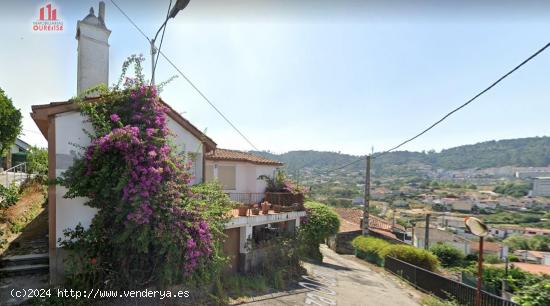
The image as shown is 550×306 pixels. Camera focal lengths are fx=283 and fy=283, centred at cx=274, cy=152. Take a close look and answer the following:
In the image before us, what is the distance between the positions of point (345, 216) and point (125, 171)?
30.8 meters

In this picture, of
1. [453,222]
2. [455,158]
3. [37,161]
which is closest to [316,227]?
[37,161]

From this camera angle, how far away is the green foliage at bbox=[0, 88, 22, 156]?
13.3m

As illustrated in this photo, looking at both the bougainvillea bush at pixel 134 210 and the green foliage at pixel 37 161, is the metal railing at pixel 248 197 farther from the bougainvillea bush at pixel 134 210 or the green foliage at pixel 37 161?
the green foliage at pixel 37 161

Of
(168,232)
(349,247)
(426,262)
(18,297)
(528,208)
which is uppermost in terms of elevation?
(168,232)

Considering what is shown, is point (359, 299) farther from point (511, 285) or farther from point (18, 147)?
point (18, 147)

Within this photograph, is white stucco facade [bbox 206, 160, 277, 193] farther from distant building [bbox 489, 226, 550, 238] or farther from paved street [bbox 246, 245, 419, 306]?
distant building [bbox 489, 226, 550, 238]

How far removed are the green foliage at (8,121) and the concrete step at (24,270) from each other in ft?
28.7

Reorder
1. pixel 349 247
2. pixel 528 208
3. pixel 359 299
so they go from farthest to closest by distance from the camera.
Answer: pixel 528 208, pixel 349 247, pixel 359 299

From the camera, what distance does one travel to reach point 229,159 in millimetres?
15039

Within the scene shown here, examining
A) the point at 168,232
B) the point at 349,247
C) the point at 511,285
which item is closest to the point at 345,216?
the point at 349,247

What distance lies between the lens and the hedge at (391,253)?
1789 cm

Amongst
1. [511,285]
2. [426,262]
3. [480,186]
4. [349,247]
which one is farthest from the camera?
[480,186]

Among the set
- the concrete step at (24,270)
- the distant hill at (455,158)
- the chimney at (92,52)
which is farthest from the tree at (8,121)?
the distant hill at (455,158)
